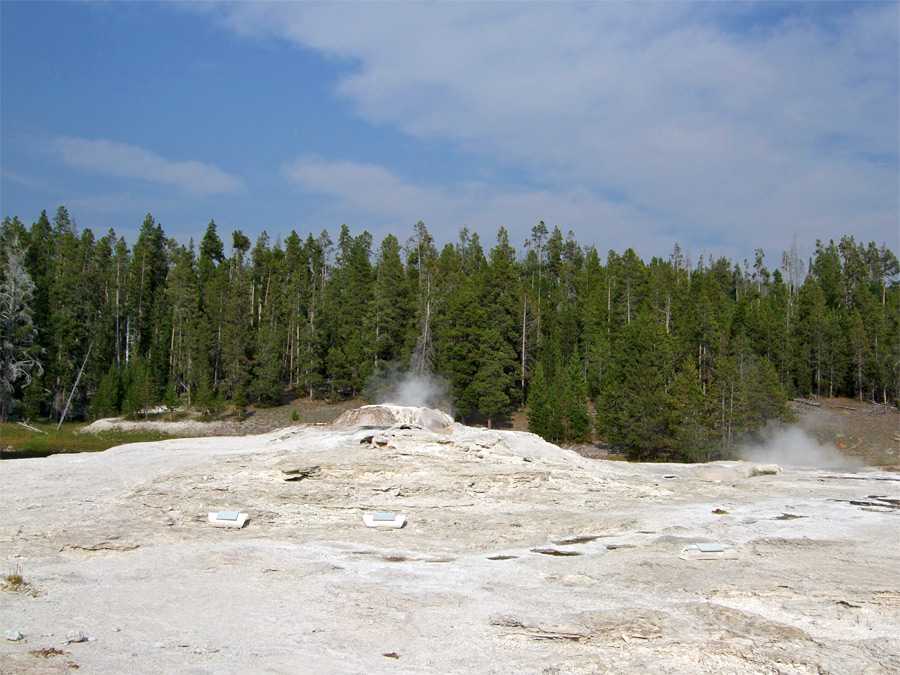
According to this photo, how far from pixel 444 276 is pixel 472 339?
13330 millimetres

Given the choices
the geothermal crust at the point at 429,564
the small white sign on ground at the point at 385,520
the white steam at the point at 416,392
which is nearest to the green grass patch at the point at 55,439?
the white steam at the point at 416,392

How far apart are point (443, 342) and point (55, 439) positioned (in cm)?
2807

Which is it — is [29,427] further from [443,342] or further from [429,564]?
[429,564]

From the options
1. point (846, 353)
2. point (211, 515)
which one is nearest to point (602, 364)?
point (846, 353)

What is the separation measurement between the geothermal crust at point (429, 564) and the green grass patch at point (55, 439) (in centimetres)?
2390

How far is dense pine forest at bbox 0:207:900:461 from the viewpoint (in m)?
45.5

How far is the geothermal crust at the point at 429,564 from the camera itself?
333 inches

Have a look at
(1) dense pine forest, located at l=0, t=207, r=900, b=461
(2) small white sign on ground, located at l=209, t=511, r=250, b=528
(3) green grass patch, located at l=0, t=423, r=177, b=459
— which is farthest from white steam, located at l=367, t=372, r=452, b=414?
(2) small white sign on ground, located at l=209, t=511, r=250, b=528

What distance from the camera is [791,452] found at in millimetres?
41656

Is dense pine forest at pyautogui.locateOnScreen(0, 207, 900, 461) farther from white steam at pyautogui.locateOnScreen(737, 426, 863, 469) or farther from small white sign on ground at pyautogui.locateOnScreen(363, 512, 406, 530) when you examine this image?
small white sign on ground at pyautogui.locateOnScreen(363, 512, 406, 530)

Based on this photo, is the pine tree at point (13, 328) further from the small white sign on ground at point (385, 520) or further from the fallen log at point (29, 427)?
the small white sign on ground at point (385, 520)

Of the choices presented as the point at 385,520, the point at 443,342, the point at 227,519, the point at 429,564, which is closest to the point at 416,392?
the point at 443,342

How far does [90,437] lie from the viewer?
167 feet

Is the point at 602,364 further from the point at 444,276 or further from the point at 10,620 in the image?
the point at 10,620
